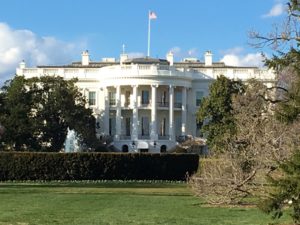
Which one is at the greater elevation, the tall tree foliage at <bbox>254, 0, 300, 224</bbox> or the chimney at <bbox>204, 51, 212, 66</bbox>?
the chimney at <bbox>204, 51, 212, 66</bbox>

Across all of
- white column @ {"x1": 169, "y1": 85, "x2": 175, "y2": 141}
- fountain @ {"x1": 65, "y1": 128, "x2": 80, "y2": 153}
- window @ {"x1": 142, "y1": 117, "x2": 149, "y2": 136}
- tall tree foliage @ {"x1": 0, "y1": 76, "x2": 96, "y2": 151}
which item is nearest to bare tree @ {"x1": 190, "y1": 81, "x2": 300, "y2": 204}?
tall tree foliage @ {"x1": 0, "y1": 76, "x2": 96, "y2": 151}

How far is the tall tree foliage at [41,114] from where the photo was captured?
73.2 m

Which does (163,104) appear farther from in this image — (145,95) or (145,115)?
(145,115)

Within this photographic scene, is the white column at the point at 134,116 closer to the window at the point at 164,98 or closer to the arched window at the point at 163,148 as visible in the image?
the arched window at the point at 163,148

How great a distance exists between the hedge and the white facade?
34.9 meters

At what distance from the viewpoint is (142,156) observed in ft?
169

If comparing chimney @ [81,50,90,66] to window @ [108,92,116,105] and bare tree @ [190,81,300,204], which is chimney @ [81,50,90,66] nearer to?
window @ [108,92,116,105]

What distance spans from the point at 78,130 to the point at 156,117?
1757 cm

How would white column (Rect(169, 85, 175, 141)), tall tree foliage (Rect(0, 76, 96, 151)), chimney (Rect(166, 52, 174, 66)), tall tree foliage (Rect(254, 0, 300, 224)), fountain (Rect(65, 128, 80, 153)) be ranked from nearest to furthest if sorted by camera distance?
tall tree foliage (Rect(254, 0, 300, 224))
tall tree foliage (Rect(0, 76, 96, 151))
fountain (Rect(65, 128, 80, 153))
white column (Rect(169, 85, 175, 141))
chimney (Rect(166, 52, 174, 66))

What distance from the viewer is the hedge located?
4850 cm

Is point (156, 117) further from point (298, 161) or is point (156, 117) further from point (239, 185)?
point (298, 161)

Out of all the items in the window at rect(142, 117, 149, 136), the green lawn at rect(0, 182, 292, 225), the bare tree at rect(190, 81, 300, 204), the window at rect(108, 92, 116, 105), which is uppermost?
the window at rect(108, 92, 116, 105)

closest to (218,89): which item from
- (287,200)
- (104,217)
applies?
(104,217)

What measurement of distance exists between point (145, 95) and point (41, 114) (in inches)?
825
